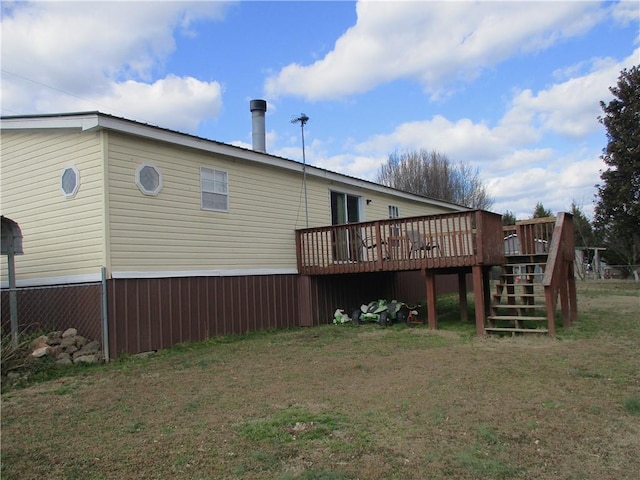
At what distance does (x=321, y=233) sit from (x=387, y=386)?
6255 mm

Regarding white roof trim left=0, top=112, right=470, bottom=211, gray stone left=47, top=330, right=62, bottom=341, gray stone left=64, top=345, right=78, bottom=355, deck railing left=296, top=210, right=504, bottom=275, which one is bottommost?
gray stone left=64, top=345, right=78, bottom=355

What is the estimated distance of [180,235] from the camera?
9555 mm

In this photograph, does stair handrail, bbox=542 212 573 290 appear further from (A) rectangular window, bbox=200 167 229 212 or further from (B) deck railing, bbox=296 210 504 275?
(A) rectangular window, bbox=200 167 229 212

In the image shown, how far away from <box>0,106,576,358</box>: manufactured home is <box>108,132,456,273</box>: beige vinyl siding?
0.9 inches

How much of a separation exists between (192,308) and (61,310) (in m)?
2.11

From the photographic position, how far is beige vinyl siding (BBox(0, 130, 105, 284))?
8.52m

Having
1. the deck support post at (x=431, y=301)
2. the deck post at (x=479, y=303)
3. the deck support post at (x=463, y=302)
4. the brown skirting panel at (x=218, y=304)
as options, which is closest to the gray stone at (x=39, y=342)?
the brown skirting panel at (x=218, y=304)

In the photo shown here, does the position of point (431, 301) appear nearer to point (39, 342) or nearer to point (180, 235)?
point (180, 235)

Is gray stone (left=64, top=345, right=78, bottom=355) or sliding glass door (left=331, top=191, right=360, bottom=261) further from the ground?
sliding glass door (left=331, top=191, right=360, bottom=261)

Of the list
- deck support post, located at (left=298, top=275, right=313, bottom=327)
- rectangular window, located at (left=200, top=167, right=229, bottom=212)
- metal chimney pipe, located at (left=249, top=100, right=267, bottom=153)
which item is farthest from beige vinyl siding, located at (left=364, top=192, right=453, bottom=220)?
rectangular window, located at (left=200, top=167, right=229, bottom=212)

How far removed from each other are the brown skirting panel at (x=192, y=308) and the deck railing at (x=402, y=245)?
895 mm

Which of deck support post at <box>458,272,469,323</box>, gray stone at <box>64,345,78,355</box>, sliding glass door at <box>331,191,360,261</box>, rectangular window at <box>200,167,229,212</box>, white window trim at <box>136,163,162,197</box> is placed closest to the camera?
gray stone at <box>64,345,78,355</box>

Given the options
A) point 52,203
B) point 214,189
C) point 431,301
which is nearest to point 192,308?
point 214,189

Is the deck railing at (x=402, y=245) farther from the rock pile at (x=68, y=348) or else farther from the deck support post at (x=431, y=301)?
the rock pile at (x=68, y=348)
